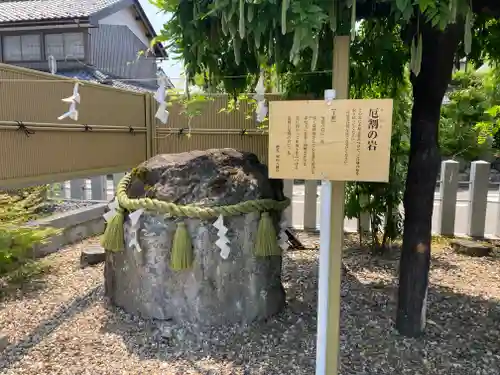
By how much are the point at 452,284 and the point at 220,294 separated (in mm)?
2352

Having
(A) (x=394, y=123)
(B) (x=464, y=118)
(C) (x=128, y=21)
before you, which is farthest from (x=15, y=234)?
(C) (x=128, y=21)

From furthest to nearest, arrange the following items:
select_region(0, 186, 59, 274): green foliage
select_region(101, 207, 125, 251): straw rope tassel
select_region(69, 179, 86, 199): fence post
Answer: select_region(69, 179, 86, 199): fence post → select_region(0, 186, 59, 274): green foliage → select_region(101, 207, 125, 251): straw rope tassel

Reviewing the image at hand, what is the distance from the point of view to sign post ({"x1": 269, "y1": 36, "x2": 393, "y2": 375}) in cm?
192

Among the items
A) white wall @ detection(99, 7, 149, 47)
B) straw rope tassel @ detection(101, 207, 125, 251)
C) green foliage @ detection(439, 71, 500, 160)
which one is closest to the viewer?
straw rope tassel @ detection(101, 207, 125, 251)

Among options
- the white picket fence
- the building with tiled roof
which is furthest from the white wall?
the white picket fence

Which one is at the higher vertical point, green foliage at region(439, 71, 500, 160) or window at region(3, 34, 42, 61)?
window at region(3, 34, 42, 61)

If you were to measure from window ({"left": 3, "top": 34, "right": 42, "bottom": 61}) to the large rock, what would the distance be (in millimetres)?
11570

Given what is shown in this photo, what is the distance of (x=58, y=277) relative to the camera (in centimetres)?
433

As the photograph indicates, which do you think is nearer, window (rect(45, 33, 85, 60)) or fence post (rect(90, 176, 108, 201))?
fence post (rect(90, 176, 108, 201))

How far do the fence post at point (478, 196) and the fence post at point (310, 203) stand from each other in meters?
2.09

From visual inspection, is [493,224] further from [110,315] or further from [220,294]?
[110,315]

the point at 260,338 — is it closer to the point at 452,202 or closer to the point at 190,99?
the point at 190,99

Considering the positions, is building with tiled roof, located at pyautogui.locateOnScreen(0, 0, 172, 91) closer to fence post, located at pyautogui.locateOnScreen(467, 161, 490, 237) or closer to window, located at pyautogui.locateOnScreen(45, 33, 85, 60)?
window, located at pyautogui.locateOnScreen(45, 33, 85, 60)

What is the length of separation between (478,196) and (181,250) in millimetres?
4586
